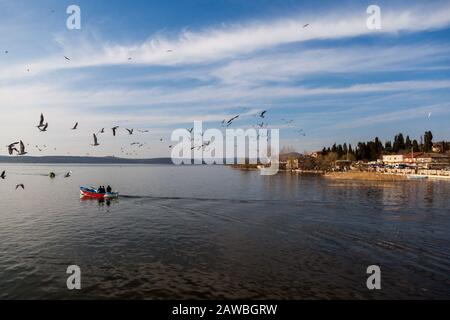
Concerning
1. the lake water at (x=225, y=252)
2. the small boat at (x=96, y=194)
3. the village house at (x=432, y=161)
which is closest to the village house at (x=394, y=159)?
the village house at (x=432, y=161)

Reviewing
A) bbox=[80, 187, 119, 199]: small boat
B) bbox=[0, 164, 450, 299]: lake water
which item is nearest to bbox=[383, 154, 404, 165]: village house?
bbox=[0, 164, 450, 299]: lake water

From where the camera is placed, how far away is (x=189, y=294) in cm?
1969

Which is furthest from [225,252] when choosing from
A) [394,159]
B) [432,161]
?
[394,159]

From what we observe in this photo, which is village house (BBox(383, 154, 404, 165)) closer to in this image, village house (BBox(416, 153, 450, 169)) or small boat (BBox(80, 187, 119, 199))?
village house (BBox(416, 153, 450, 169))

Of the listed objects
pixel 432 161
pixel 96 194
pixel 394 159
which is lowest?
pixel 96 194

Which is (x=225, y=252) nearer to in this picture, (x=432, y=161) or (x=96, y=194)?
(x=96, y=194)

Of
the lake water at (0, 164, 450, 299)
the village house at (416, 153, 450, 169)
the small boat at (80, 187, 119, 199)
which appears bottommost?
the lake water at (0, 164, 450, 299)

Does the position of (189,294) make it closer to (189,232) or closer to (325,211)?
(189,232)

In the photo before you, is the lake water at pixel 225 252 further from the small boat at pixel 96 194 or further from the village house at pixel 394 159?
the village house at pixel 394 159

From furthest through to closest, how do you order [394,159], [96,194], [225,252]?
[394,159] < [96,194] < [225,252]

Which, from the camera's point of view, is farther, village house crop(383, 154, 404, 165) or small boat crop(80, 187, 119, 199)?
village house crop(383, 154, 404, 165)
